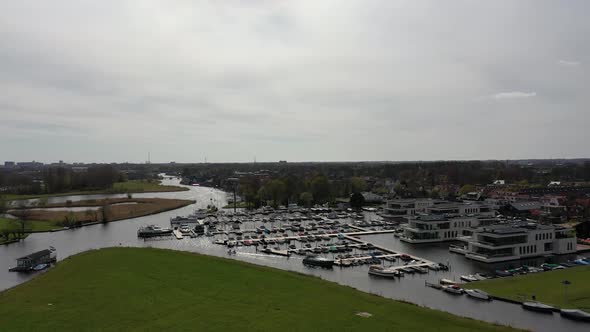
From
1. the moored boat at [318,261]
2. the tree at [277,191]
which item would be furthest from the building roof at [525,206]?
the moored boat at [318,261]

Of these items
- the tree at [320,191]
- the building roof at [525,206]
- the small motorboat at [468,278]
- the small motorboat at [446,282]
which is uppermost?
the tree at [320,191]

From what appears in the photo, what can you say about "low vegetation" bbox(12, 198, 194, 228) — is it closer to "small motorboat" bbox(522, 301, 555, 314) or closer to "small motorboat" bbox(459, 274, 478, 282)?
"small motorboat" bbox(459, 274, 478, 282)

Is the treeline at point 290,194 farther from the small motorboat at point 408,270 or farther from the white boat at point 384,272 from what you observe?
the white boat at point 384,272

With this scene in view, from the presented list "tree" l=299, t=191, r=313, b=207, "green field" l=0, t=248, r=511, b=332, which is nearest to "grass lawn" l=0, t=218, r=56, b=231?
"green field" l=0, t=248, r=511, b=332

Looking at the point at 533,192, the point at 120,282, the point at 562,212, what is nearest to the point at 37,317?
the point at 120,282

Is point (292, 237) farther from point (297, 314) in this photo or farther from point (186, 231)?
point (297, 314)

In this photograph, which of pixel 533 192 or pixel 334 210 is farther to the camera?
pixel 533 192
